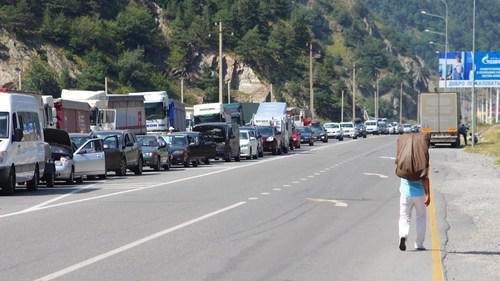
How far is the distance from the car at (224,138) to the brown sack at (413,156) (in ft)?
111

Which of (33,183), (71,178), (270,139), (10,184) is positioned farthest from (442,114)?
(10,184)

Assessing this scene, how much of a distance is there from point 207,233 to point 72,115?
34862mm

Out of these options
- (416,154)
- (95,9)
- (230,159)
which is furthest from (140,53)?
(416,154)

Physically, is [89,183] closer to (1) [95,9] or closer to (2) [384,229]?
(2) [384,229]

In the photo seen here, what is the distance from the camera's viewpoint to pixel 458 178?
35.3m

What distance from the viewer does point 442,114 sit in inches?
2822

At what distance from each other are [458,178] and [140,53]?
3387 inches

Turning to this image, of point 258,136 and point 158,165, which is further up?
point 258,136

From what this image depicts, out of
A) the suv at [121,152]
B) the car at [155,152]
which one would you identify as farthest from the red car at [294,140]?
the suv at [121,152]

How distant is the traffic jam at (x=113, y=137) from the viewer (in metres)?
27.4

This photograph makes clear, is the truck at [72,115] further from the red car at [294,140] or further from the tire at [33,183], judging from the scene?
the red car at [294,140]

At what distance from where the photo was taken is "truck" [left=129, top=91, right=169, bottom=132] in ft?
203

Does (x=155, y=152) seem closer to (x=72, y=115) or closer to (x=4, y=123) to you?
(x=72, y=115)

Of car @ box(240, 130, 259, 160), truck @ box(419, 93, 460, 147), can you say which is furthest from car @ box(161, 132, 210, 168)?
truck @ box(419, 93, 460, 147)
